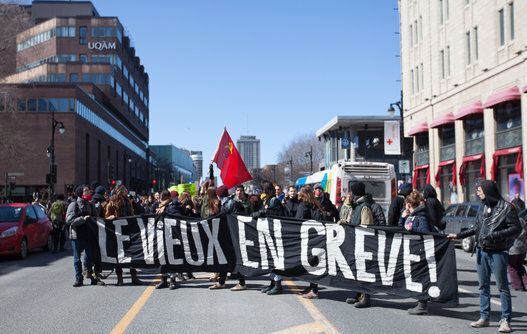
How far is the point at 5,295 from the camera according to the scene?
10430 mm

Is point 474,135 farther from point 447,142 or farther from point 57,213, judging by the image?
point 57,213

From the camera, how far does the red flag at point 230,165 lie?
1527 cm

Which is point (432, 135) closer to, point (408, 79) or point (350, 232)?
point (408, 79)

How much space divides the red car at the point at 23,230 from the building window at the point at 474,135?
22105mm

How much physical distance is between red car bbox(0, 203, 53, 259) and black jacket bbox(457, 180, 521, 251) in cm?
1293

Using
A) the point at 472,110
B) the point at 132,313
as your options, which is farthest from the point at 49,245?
the point at 472,110

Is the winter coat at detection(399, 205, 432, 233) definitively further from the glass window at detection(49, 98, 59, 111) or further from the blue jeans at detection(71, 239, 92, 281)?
the glass window at detection(49, 98, 59, 111)

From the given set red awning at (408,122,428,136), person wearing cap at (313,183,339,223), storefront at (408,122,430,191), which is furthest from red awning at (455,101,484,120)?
person wearing cap at (313,183,339,223)

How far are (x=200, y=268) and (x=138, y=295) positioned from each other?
131 cm

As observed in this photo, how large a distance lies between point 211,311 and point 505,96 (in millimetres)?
22314

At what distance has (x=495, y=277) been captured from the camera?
7543mm

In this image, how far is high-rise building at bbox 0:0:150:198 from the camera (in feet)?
215

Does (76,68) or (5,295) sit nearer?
(5,295)

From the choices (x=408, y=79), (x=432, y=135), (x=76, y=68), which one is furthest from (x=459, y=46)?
(x=76, y=68)
